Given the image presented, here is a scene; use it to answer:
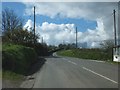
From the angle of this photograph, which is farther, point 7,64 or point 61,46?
point 61,46

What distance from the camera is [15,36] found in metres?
65.8

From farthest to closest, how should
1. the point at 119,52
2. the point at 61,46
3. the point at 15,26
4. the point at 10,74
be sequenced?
the point at 61,46 < the point at 15,26 < the point at 119,52 < the point at 10,74

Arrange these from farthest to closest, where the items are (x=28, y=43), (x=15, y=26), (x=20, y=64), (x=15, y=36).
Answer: (x=15, y=26), (x=28, y=43), (x=15, y=36), (x=20, y=64)

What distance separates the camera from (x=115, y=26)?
67312mm

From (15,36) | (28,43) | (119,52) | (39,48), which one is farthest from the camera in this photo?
(39,48)

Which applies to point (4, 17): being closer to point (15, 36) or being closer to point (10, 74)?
point (15, 36)

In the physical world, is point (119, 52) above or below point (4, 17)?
below

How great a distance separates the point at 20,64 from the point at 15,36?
42.3 m

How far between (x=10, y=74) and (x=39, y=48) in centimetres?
6475

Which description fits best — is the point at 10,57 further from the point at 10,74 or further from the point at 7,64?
the point at 10,74

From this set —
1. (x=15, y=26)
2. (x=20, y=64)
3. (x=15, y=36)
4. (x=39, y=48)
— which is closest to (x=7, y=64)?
(x=20, y=64)

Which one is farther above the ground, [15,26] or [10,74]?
[15,26]

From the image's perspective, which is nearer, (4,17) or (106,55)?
(106,55)

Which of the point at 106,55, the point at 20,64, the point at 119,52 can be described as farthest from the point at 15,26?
the point at 20,64
